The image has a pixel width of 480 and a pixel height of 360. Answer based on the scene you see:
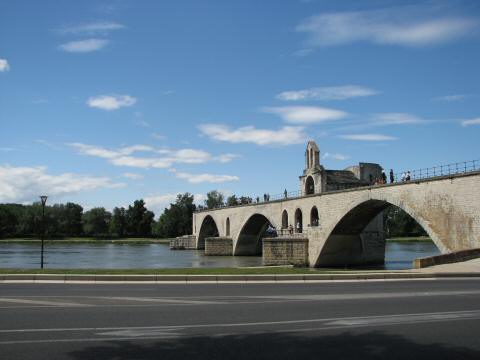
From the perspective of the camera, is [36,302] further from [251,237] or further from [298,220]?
[251,237]

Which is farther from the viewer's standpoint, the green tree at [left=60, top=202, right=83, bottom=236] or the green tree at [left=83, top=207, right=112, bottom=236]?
the green tree at [left=83, top=207, right=112, bottom=236]

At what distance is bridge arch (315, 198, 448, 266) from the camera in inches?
1828

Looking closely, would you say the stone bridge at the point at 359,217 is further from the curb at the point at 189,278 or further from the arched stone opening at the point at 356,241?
the curb at the point at 189,278

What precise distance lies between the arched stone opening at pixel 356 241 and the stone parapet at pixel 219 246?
2933 centimetres

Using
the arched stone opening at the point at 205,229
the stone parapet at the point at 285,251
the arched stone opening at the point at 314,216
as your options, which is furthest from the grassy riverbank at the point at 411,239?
the stone parapet at the point at 285,251

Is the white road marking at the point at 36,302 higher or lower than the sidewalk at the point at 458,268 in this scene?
higher

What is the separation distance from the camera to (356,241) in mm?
52156

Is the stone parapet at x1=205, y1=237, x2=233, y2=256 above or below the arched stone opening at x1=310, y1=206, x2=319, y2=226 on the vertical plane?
below

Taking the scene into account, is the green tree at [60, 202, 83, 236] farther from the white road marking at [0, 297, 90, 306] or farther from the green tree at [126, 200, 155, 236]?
the white road marking at [0, 297, 90, 306]

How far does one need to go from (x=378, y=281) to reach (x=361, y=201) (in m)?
27.0

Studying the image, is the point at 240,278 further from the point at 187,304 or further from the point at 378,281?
the point at 187,304

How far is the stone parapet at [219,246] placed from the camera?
77.5 metres

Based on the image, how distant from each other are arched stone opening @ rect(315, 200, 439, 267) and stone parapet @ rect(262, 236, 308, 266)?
1901 mm

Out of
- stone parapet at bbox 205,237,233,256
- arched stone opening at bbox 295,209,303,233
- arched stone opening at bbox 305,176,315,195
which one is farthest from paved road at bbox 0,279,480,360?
stone parapet at bbox 205,237,233,256
